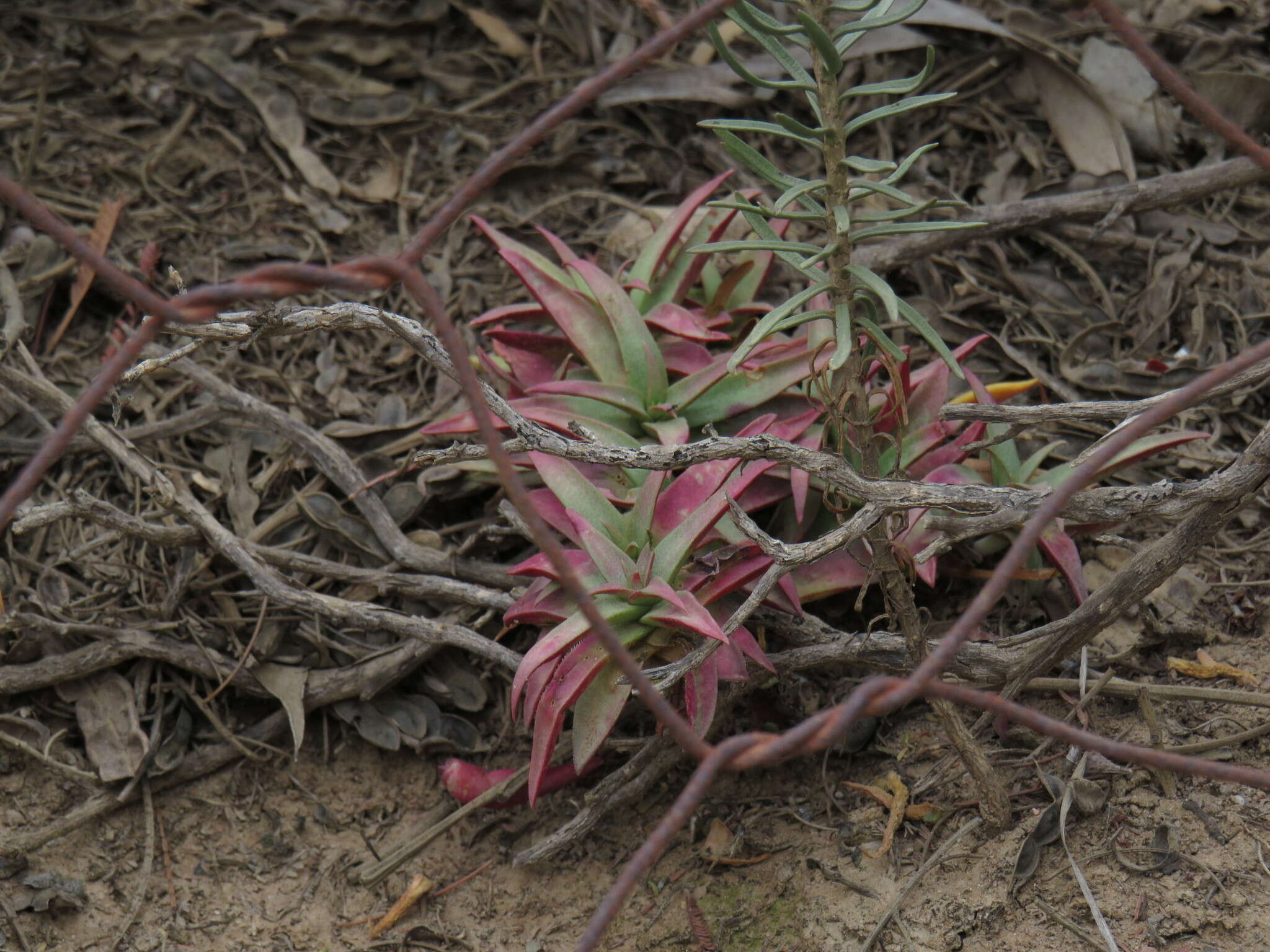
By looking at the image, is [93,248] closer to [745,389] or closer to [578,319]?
[578,319]

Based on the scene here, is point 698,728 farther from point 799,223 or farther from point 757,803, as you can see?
point 799,223

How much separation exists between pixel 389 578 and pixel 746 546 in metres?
0.66

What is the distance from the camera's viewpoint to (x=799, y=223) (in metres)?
2.47

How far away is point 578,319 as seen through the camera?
1972 mm

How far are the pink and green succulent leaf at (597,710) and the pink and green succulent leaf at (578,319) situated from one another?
547 millimetres

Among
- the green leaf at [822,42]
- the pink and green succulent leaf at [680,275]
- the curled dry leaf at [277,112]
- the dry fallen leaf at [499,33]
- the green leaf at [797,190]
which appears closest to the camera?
the green leaf at [822,42]

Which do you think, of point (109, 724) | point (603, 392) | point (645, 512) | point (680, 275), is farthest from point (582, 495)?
point (109, 724)

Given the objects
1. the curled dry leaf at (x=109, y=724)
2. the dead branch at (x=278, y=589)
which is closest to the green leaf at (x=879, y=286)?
the dead branch at (x=278, y=589)

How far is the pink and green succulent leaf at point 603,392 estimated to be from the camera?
187cm

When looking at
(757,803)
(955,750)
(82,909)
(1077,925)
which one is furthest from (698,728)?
(82,909)

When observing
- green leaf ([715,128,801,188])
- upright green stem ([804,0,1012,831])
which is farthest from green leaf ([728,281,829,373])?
green leaf ([715,128,801,188])

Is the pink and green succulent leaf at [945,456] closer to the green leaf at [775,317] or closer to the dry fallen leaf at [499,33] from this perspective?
the green leaf at [775,317]

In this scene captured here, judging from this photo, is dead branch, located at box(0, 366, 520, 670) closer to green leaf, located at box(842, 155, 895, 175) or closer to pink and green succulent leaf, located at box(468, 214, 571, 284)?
pink and green succulent leaf, located at box(468, 214, 571, 284)

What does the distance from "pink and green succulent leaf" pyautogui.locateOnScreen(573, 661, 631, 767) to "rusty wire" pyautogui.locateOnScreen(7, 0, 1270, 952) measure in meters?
0.67
